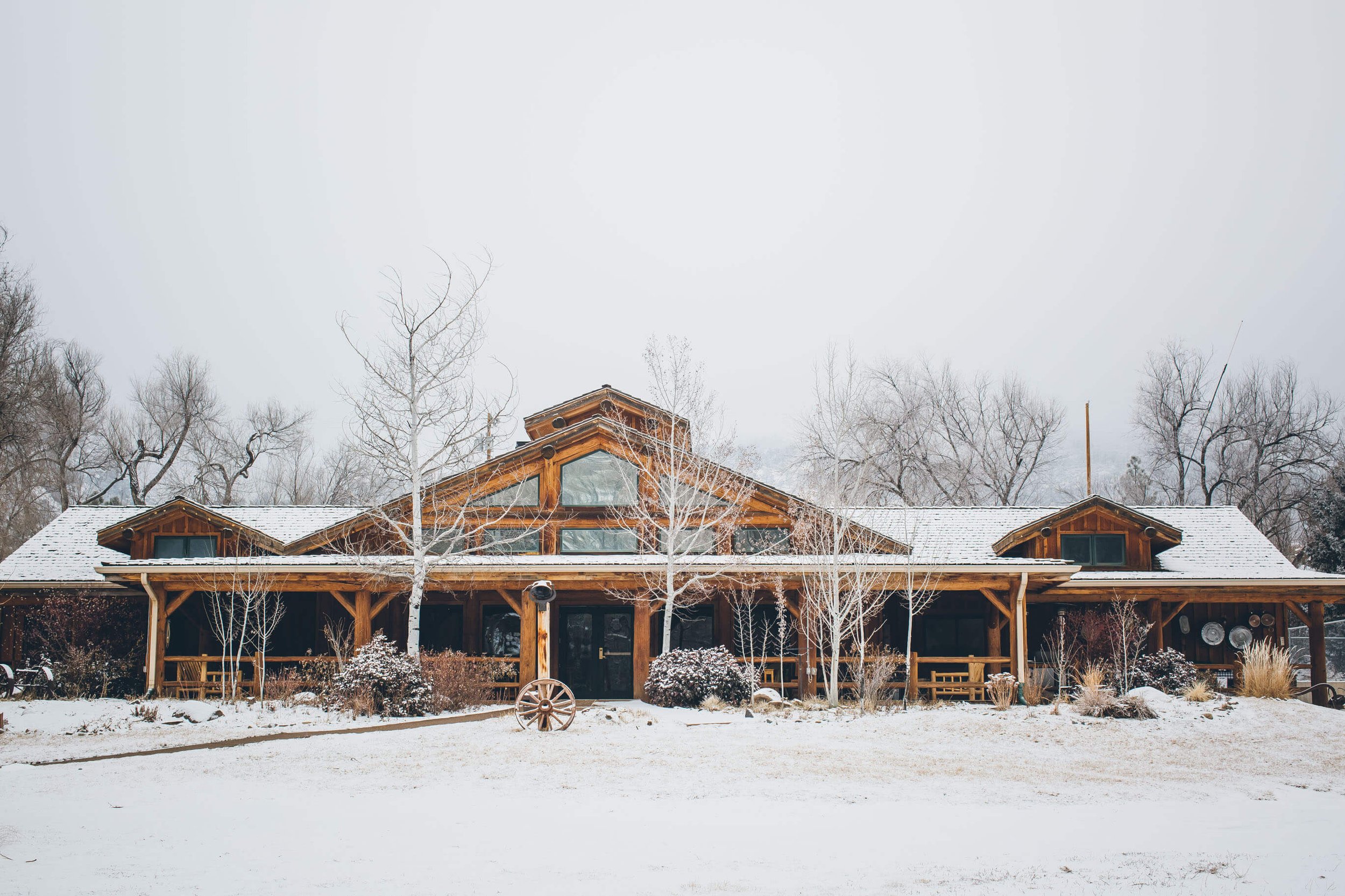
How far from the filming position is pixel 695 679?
18047mm

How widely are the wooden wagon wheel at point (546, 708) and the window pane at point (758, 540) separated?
6.50 metres

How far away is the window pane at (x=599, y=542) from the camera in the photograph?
69.3 feet

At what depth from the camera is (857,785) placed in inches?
449

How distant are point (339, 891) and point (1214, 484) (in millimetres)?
40874

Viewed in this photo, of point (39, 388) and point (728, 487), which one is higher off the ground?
point (39, 388)

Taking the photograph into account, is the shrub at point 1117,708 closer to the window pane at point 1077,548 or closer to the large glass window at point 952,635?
the large glass window at point 952,635

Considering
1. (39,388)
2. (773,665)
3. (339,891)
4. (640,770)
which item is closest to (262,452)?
(39,388)

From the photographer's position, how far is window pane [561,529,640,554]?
21109 mm

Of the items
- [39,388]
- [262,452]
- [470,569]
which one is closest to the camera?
[470,569]

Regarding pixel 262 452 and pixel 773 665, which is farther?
pixel 262 452

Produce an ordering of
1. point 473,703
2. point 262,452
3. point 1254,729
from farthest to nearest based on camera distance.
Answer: point 262,452 < point 473,703 < point 1254,729

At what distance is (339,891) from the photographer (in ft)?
23.8

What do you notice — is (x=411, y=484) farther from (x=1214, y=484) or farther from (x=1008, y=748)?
(x=1214, y=484)

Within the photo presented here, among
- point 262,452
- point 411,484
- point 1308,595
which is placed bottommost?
point 1308,595
